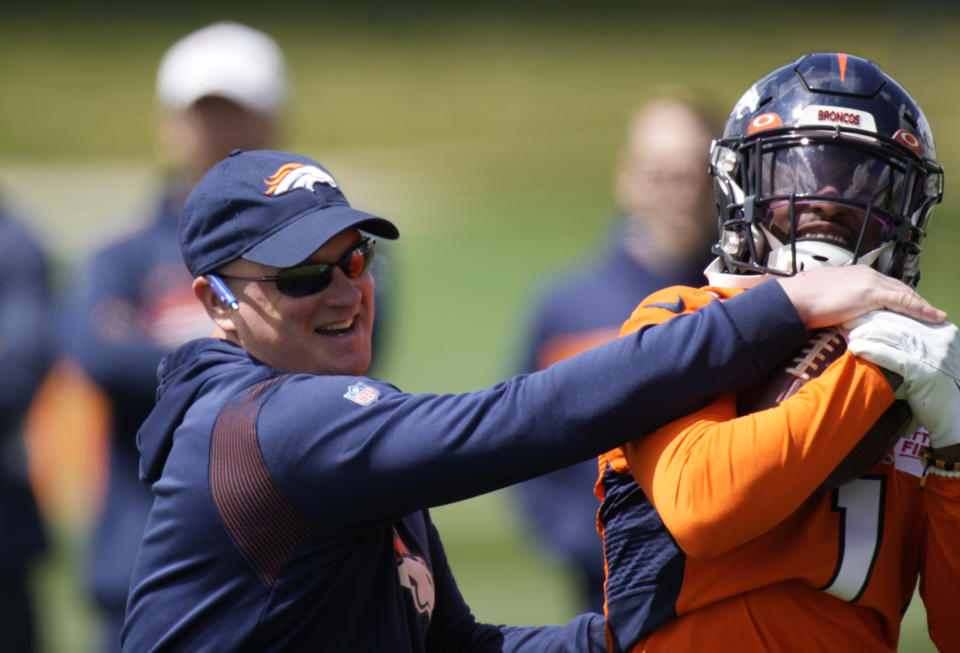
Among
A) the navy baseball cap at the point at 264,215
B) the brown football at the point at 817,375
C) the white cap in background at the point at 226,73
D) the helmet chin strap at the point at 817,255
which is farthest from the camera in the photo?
the white cap in background at the point at 226,73

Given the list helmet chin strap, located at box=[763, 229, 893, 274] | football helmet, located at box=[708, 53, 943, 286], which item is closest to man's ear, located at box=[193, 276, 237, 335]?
football helmet, located at box=[708, 53, 943, 286]

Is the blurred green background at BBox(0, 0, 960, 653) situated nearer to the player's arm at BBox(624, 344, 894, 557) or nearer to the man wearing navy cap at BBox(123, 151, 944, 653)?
the man wearing navy cap at BBox(123, 151, 944, 653)

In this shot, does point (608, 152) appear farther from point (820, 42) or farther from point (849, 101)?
point (849, 101)

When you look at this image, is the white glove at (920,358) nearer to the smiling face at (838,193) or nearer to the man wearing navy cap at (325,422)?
the man wearing navy cap at (325,422)

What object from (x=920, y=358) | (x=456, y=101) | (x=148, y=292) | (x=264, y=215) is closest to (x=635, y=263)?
(x=148, y=292)

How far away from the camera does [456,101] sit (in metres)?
25.7

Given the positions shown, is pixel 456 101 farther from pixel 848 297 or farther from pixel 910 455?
pixel 848 297

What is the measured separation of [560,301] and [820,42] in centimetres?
2152

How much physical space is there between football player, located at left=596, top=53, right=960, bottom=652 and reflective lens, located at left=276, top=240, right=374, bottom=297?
26.6 inches

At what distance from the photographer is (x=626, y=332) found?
2402mm

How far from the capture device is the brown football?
2.17 meters

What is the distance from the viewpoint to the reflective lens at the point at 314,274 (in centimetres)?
267

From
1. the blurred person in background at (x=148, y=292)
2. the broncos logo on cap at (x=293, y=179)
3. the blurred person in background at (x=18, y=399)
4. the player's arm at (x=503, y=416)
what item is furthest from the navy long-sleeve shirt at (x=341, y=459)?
the blurred person in background at (x=18, y=399)

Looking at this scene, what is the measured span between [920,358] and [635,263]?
10.1 feet
